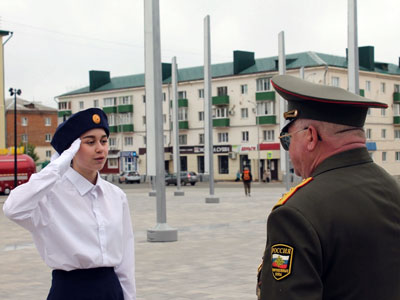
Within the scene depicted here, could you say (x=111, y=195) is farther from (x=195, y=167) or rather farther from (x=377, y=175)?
(x=195, y=167)

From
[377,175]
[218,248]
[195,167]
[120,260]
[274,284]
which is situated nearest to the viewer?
[274,284]

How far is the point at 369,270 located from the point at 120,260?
2.08 metres

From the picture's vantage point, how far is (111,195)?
4.15 m

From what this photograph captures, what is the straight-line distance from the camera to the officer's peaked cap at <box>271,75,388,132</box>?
2291mm

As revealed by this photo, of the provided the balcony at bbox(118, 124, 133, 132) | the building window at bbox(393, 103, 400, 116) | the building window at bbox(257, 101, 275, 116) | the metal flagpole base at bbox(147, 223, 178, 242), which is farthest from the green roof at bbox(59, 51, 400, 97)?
the metal flagpole base at bbox(147, 223, 178, 242)

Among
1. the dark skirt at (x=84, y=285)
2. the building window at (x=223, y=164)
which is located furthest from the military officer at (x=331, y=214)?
the building window at (x=223, y=164)

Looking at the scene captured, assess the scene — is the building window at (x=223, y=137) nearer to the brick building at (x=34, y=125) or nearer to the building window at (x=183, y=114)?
the building window at (x=183, y=114)

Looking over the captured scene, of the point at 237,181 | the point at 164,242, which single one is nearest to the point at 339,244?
the point at 164,242

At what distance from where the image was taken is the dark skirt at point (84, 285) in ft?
12.2

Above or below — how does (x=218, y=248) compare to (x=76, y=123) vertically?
below

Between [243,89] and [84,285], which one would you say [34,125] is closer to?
[243,89]

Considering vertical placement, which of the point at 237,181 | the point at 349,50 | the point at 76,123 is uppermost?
the point at 349,50

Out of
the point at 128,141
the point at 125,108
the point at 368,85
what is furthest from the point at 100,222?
the point at 128,141

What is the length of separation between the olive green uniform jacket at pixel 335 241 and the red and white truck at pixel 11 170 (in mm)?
47599
